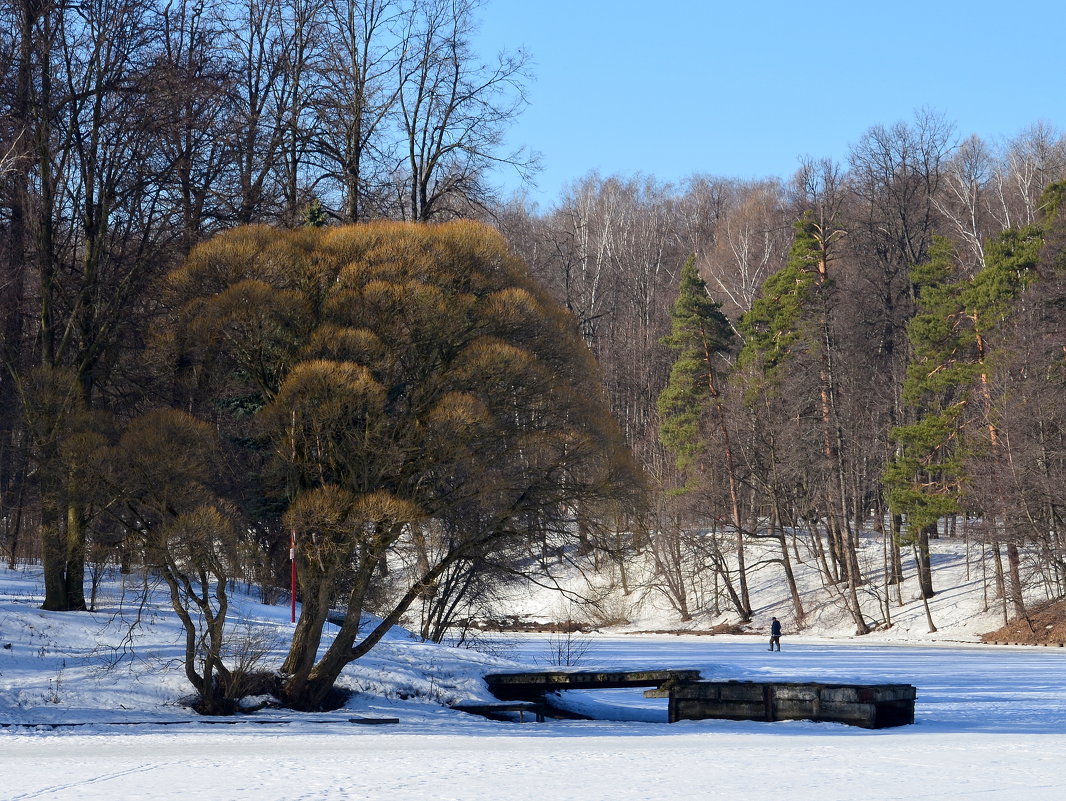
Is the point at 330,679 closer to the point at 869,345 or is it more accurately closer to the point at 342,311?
the point at 342,311

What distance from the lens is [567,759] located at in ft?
47.4

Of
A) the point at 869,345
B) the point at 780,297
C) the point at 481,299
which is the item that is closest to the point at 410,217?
the point at 481,299

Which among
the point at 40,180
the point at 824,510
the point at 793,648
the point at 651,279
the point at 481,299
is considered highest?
the point at 651,279

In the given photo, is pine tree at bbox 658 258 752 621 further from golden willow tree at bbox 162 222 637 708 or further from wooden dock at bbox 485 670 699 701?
golden willow tree at bbox 162 222 637 708

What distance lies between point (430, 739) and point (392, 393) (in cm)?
569

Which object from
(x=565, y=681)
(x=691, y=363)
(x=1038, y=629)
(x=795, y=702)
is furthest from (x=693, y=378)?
(x=795, y=702)

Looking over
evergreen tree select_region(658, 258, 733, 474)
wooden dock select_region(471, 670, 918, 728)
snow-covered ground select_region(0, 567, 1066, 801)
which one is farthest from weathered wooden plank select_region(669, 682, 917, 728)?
evergreen tree select_region(658, 258, 733, 474)

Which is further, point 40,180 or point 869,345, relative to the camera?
point 869,345

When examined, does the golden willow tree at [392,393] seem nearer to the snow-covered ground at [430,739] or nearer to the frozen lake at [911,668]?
the snow-covered ground at [430,739]

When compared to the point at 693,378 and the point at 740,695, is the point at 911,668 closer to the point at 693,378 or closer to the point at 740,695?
the point at 740,695

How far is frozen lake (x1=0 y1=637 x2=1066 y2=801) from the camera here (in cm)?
1157

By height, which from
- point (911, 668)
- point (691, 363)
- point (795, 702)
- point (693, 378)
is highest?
point (691, 363)

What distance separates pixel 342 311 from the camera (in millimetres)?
19281

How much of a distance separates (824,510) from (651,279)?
82.3 feet
